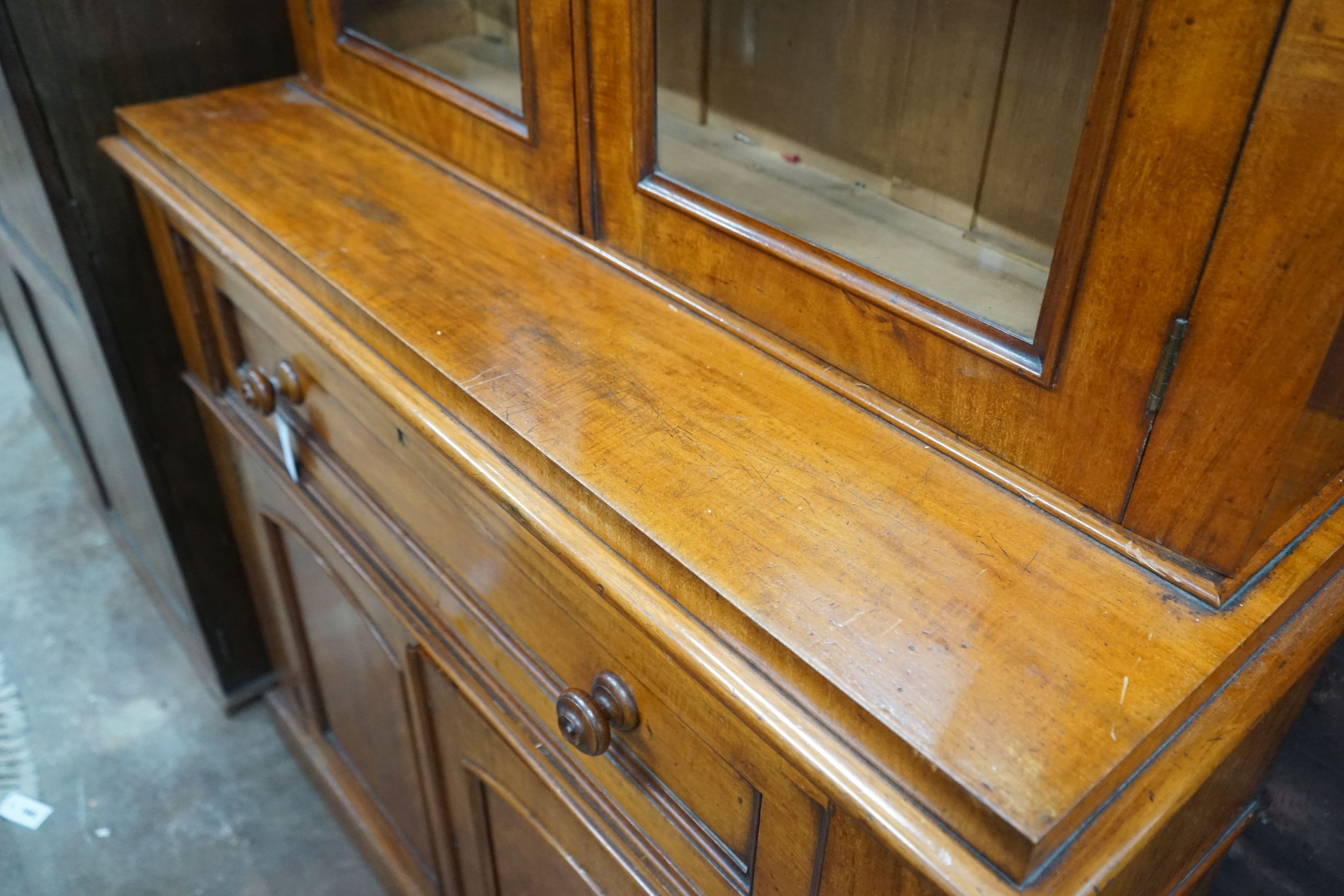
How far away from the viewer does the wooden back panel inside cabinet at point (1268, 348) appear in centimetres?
33

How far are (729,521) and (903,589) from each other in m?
0.08

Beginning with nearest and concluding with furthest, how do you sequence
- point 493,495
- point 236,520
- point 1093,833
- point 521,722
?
point 1093,833
point 493,495
point 521,722
point 236,520

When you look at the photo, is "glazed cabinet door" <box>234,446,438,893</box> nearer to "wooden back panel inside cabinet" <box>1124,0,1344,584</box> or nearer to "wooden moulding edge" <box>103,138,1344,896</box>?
"wooden moulding edge" <box>103,138,1344,896</box>

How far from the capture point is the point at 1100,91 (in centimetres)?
39

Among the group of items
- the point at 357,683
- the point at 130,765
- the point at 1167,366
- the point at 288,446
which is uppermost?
the point at 1167,366

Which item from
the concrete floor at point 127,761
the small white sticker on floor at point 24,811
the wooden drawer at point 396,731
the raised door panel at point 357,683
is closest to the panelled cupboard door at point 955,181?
the wooden drawer at point 396,731

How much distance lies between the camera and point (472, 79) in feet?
2.43

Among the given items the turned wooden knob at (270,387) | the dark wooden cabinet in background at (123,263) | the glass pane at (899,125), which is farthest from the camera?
the dark wooden cabinet in background at (123,263)

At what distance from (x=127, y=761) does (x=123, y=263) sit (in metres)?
0.67

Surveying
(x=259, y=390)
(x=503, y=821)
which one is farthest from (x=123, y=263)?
(x=503, y=821)

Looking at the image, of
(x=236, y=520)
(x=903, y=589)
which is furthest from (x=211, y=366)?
(x=903, y=589)

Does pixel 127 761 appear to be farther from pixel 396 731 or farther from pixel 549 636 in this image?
pixel 549 636

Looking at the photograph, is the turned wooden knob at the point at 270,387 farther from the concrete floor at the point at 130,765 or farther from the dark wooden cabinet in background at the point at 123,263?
the concrete floor at the point at 130,765

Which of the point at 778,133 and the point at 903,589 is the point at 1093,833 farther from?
the point at 778,133
